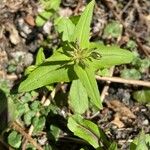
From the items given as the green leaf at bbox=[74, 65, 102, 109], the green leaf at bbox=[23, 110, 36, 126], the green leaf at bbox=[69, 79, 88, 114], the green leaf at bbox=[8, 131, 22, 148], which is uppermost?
the green leaf at bbox=[74, 65, 102, 109]

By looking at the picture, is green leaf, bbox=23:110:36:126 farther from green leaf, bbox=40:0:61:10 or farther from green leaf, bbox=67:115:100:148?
green leaf, bbox=40:0:61:10

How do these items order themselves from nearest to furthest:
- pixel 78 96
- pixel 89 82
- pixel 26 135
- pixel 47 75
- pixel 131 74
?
1. pixel 89 82
2. pixel 47 75
3. pixel 78 96
4. pixel 26 135
5. pixel 131 74

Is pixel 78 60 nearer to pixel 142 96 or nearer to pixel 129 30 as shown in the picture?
pixel 142 96

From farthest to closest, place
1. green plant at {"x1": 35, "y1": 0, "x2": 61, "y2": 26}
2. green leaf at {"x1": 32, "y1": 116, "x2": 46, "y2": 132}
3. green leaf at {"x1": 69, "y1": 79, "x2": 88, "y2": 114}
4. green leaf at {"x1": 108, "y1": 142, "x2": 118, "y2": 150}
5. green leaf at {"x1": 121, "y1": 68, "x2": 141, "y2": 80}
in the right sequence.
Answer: green plant at {"x1": 35, "y1": 0, "x2": 61, "y2": 26} → green leaf at {"x1": 121, "y1": 68, "x2": 141, "y2": 80} → green leaf at {"x1": 32, "y1": 116, "x2": 46, "y2": 132} → green leaf at {"x1": 69, "y1": 79, "x2": 88, "y2": 114} → green leaf at {"x1": 108, "y1": 142, "x2": 118, "y2": 150}

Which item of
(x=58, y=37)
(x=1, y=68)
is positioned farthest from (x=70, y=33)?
(x=1, y=68)

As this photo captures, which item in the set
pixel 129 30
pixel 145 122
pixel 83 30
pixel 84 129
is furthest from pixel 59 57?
pixel 129 30

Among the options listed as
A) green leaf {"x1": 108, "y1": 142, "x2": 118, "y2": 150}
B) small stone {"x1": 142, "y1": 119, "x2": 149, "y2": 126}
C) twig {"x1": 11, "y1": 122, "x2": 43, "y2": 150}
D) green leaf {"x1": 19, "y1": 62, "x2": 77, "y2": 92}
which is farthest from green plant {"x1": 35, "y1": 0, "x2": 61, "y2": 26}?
green leaf {"x1": 108, "y1": 142, "x2": 118, "y2": 150}

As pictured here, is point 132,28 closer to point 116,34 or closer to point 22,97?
point 116,34
